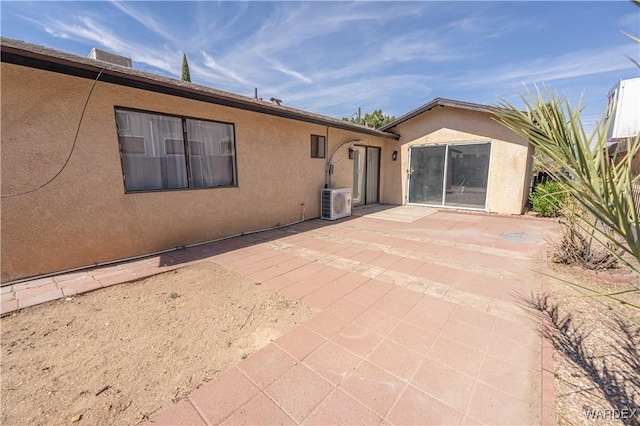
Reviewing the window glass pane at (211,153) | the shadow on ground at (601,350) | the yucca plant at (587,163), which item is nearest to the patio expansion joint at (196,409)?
the yucca plant at (587,163)

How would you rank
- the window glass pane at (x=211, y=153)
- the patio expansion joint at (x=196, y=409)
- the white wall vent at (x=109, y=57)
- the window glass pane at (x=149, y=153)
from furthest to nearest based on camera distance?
the window glass pane at (x=211, y=153)
the white wall vent at (x=109, y=57)
the window glass pane at (x=149, y=153)
the patio expansion joint at (x=196, y=409)

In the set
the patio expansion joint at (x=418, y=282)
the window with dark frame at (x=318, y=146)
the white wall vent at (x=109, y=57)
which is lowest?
the patio expansion joint at (x=418, y=282)

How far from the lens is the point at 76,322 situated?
2.96 m

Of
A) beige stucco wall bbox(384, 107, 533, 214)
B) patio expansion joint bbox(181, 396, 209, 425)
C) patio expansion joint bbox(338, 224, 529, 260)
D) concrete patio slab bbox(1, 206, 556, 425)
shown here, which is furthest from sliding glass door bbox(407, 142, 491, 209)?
patio expansion joint bbox(181, 396, 209, 425)

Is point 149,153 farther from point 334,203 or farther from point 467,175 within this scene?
point 467,175

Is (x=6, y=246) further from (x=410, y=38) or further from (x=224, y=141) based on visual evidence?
(x=410, y=38)

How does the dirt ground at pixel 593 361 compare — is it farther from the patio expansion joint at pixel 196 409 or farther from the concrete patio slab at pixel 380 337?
the patio expansion joint at pixel 196 409

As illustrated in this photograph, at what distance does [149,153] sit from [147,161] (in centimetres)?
16

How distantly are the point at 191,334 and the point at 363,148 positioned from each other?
9.78 meters

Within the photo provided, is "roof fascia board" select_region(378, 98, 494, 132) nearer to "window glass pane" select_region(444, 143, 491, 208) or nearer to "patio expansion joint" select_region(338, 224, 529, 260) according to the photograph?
"window glass pane" select_region(444, 143, 491, 208)

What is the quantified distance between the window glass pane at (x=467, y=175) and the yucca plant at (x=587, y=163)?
9095 millimetres

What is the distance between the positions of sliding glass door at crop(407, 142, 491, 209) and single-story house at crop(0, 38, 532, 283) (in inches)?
3.1

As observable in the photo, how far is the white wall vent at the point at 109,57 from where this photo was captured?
5082 millimetres

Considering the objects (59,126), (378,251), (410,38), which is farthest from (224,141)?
(410,38)
